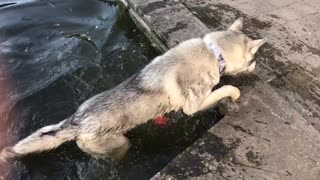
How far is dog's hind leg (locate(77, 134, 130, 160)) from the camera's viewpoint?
423 cm

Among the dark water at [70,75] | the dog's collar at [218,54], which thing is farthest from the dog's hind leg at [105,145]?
the dog's collar at [218,54]

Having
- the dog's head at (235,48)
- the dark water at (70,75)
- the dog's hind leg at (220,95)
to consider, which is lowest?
the dark water at (70,75)

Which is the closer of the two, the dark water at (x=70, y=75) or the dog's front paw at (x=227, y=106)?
the dark water at (x=70, y=75)

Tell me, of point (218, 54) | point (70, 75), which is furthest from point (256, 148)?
point (70, 75)

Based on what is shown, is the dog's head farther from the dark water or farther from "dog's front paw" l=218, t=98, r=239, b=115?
the dark water

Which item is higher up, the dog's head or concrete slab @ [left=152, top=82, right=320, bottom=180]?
the dog's head

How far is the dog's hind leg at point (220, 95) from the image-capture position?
15.6 feet

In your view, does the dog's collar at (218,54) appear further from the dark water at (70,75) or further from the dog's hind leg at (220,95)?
the dark water at (70,75)

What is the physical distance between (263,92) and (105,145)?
6.50ft

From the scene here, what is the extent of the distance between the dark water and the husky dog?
331mm

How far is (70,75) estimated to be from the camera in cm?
580

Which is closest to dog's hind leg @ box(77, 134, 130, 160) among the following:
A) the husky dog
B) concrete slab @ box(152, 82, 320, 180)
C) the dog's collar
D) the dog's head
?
the husky dog

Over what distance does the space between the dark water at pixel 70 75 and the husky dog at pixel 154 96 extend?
331 millimetres

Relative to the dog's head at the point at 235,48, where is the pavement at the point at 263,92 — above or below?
below
